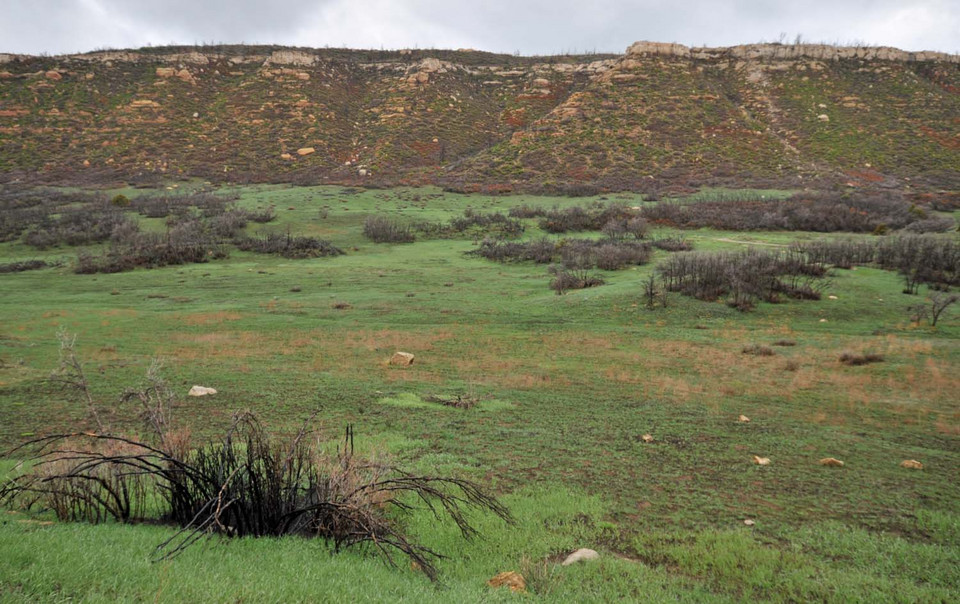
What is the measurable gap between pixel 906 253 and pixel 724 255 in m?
7.71

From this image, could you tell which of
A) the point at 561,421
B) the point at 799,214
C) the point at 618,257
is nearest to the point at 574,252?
the point at 618,257

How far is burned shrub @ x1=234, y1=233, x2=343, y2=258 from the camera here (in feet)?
104

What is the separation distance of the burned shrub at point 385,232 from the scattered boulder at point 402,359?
919 inches

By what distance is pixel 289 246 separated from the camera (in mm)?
32031

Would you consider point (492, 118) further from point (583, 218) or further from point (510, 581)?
point (510, 581)

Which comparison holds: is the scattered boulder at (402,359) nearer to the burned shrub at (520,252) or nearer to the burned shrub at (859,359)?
the burned shrub at (859,359)

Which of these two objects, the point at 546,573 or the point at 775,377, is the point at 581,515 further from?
the point at 775,377

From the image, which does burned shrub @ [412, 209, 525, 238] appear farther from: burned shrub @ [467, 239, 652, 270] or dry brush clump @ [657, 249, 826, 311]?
dry brush clump @ [657, 249, 826, 311]

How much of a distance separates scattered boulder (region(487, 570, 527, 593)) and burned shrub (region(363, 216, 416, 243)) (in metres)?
32.6

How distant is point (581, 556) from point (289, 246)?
30460 mm

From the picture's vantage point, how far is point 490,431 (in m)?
8.77

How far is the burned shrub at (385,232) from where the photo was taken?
36.1m

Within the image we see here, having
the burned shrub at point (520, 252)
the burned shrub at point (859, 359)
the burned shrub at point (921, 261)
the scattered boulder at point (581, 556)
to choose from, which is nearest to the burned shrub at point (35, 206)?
the burned shrub at point (520, 252)

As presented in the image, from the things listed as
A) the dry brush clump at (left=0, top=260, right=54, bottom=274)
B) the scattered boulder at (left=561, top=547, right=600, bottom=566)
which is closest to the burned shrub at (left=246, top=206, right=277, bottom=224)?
the dry brush clump at (left=0, top=260, right=54, bottom=274)
